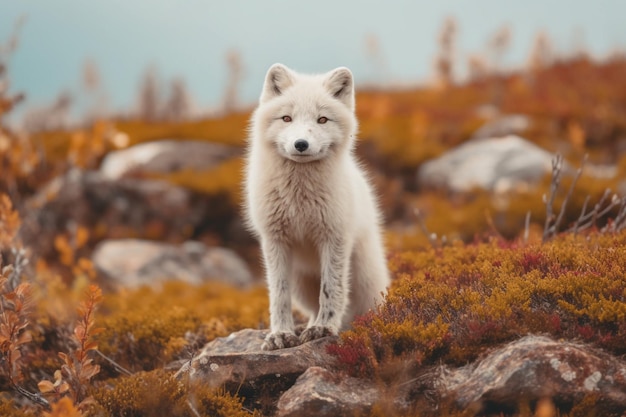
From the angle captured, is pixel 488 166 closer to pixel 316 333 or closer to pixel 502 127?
pixel 502 127

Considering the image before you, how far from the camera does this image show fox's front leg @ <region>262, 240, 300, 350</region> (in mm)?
5625

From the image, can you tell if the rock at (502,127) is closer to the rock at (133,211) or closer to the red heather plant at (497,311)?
the rock at (133,211)

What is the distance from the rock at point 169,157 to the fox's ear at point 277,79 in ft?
49.3

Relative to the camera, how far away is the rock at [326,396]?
4.22 m

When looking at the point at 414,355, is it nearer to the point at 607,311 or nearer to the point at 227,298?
the point at 607,311

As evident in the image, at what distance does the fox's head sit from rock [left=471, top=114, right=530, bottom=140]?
1605 centimetres

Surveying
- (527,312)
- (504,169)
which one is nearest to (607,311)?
(527,312)

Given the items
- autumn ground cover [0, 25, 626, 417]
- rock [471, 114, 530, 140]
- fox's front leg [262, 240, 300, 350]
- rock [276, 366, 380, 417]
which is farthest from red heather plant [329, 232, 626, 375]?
rock [471, 114, 530, 140]

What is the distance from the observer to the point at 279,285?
5727 mm

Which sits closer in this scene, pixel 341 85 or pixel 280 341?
pixel 280 341

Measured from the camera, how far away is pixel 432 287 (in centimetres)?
531

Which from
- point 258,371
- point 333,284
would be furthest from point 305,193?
point 258,371

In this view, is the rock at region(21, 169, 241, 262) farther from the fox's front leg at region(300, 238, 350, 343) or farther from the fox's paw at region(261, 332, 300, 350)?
the fox's paw at region(261, 332, 300, 350)

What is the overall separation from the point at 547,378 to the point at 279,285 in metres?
2.63
